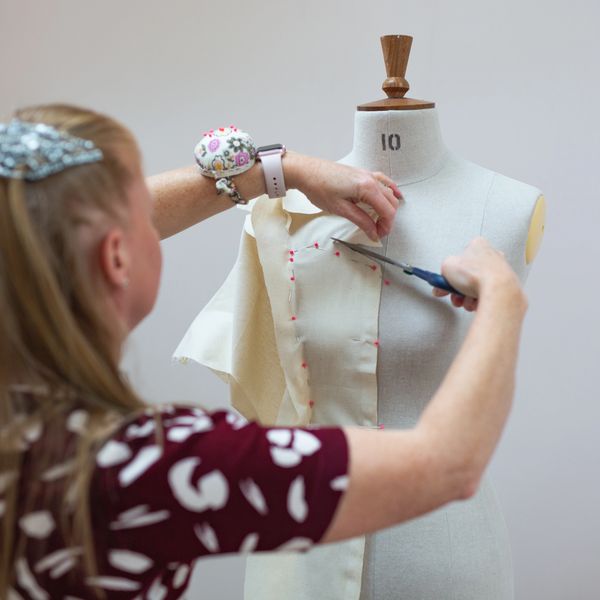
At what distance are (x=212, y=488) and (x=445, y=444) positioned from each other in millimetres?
230

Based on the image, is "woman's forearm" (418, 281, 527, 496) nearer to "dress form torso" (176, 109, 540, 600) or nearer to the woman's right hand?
the woman's right hand

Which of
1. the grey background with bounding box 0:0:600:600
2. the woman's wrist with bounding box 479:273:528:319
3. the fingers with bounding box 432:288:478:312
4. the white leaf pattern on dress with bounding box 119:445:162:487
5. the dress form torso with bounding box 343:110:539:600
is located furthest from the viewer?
the grey background with bounding box 0:0:600:600

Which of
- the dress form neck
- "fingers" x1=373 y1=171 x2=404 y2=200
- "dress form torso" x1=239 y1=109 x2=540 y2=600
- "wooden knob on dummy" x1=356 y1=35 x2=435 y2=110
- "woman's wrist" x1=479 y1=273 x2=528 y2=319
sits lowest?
"dress form torso" x1=239 y1=109 x2=540 y2=600

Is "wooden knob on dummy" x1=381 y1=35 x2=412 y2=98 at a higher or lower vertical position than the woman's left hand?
higher

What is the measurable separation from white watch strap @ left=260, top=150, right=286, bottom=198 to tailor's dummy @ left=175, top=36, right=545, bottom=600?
0.06 metres

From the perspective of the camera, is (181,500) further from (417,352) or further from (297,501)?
(417,352)

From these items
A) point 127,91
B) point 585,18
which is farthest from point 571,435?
point 127,91

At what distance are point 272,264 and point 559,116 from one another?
3.60ft

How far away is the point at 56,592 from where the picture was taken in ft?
2.44

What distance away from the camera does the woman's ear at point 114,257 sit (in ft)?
2.52

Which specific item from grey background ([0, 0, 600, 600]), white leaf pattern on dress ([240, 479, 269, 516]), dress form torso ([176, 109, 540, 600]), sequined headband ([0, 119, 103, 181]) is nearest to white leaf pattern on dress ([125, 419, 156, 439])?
white leaf pattern on dress ([240, 479, 269, 516])

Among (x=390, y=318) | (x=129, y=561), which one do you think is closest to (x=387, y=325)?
(x=390, y=318)

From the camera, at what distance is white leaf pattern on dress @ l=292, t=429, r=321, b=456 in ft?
2.43

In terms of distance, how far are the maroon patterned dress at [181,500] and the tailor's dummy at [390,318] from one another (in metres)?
0.46
